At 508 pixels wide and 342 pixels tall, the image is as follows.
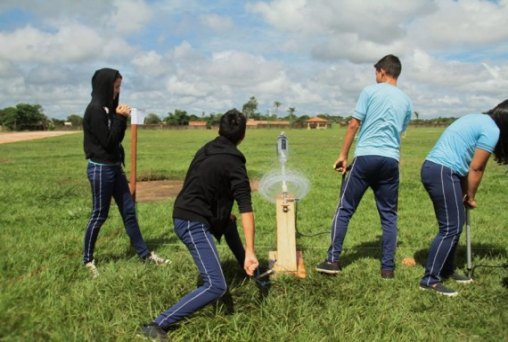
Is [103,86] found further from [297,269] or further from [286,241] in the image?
[297,269]

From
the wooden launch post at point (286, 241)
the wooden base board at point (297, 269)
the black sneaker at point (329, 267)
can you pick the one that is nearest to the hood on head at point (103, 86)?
the wooden launch post at point (286, 241)

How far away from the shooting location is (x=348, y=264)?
521cm

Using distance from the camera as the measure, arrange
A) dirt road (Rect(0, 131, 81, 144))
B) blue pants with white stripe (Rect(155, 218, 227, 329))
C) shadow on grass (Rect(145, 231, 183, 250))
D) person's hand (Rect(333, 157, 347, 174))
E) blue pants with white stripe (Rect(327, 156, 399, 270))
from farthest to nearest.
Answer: dirt road (Rect(0, 131, 81, 144)), shadow on grass (Rect(145, 231, 183, 250)), person's hand (Rect(333, 157, 347, 174)), blue pants with white stripe (Rect(327, 156, 399, 270)), blue pants with white stripe (Rect(155, 218, 227, 329))

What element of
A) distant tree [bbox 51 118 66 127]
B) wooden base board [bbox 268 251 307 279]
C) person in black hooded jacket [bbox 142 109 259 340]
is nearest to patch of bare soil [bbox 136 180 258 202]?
wooden base board [bbox 268 251 307 279]

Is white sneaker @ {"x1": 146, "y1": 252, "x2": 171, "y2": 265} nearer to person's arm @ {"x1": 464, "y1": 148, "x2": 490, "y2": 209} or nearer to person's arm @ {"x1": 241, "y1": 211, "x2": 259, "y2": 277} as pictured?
person's arm @ {"x1": 241, "y1": 211, "x2": 259, "y2": 277}

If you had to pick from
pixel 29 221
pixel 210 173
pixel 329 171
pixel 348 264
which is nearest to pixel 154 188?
pixel 29 221

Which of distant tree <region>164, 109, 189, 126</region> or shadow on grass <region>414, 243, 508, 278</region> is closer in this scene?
shadow on grass <region>414, 243, 508, 278</region>

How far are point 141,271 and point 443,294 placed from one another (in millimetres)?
2791

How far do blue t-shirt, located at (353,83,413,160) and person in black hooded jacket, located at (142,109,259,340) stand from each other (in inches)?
61.8

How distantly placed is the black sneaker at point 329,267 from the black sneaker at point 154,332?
6.19ft

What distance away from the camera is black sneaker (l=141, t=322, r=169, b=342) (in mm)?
3272

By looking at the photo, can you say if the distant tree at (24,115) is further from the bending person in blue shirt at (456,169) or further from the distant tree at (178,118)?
the bending person in blue shirt at (456,169)

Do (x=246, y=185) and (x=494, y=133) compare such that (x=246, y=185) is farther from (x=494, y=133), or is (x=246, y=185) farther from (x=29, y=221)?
(x=29, y=221)

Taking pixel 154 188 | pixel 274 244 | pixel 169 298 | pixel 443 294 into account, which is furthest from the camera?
pixel 154 188
